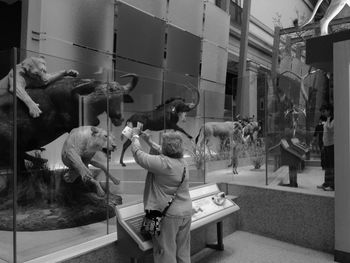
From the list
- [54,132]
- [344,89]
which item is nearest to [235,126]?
[344,89]

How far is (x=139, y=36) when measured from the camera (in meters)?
8.77

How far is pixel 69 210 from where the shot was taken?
147 inches

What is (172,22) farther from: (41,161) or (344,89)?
(41,161)

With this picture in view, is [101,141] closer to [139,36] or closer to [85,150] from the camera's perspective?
[85,150]

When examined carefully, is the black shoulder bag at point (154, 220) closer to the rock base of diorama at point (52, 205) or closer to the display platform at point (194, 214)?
the display platform at point (194, 214)

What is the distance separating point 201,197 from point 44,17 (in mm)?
4289

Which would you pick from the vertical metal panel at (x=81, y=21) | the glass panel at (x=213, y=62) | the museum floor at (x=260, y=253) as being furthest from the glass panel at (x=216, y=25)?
the museum floor at (x=260, y=253)

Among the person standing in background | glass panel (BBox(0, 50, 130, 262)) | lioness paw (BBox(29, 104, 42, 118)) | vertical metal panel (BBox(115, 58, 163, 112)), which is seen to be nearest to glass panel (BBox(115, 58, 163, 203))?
vertical metal panel (BBox(115, 58, 163, 112))

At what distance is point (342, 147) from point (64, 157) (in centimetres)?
316

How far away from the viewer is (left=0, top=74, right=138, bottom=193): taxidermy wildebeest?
9.74 feet

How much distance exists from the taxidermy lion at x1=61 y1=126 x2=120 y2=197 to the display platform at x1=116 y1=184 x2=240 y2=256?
58 cm

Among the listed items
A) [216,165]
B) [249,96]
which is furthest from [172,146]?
[249,96]

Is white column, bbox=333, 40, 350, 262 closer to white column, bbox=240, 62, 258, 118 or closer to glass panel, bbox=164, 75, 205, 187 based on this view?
white column, bbox=240, 62, 258, 118

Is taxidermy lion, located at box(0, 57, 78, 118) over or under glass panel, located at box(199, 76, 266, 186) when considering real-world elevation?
over
